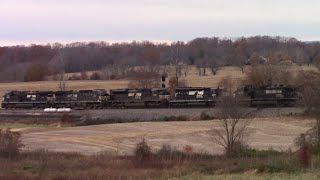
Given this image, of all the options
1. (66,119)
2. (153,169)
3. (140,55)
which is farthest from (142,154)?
(140,55)

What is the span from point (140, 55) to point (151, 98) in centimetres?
11531

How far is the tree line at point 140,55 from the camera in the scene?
486 feet

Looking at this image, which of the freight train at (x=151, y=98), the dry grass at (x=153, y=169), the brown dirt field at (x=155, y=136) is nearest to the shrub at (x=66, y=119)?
the brown dirt field at (x=155, y=136)

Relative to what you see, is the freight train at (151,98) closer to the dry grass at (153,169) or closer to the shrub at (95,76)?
the dry grass at (153,169)

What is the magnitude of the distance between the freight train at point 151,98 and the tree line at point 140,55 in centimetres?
6985

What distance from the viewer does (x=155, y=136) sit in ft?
142

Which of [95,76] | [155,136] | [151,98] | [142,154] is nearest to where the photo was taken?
[142,154]

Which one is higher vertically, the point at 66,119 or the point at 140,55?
the point at 140,55

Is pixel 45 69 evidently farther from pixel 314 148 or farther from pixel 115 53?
pixel 314 148

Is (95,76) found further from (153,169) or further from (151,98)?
(153,169)

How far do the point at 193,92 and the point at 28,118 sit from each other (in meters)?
19.8

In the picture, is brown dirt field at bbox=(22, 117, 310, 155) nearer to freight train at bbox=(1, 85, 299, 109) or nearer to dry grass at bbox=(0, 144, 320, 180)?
freight train at bbox=(1, 85, 299, 109)

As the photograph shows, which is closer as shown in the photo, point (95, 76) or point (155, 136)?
point (155, 136)

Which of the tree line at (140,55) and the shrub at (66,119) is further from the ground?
the tree line at (140,55)
